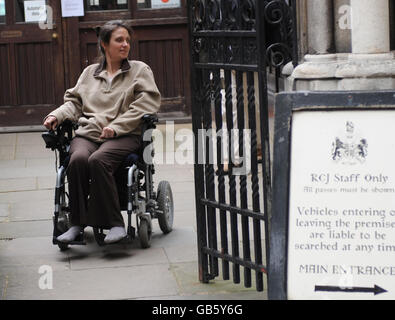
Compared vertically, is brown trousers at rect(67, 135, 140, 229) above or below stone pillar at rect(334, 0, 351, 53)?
below

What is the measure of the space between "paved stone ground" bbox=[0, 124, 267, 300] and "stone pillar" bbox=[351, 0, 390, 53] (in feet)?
5.01

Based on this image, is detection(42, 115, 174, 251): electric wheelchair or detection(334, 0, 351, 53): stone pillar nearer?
detection(334, 0, 351, 53): stone pillar

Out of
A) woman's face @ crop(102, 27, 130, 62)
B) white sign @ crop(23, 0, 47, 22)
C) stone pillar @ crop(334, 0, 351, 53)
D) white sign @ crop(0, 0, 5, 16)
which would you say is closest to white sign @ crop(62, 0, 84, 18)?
white sign @ crop(23, 0, 47, 22)

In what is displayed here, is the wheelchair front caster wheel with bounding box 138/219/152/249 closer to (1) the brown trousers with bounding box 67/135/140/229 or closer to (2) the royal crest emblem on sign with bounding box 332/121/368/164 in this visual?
(1) the brown trousers with bounding box 67/135/140/229

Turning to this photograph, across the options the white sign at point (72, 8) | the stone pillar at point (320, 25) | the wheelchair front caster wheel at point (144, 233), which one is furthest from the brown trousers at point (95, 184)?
the white sign at point (72, 8)

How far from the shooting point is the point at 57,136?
6543 millimetres

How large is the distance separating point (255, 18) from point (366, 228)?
1415 millimetres

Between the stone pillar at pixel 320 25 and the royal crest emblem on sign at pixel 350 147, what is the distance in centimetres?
154

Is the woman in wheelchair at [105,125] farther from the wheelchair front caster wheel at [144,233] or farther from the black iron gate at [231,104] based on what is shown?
the black iron gate at [231,104]

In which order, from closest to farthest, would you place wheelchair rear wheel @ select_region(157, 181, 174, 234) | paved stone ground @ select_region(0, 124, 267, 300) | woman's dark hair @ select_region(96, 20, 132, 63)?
paved stone ground @ select_region(0, 124, 267, 300)
woman's dark hair @ select_region(96, 20, 132, 63)
wheelchair rear wheel @ select_region(157, 181, 174, 234)

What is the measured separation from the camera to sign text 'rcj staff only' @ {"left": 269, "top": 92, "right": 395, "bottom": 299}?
12.5 ft

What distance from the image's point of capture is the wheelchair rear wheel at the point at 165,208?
6.82 meters

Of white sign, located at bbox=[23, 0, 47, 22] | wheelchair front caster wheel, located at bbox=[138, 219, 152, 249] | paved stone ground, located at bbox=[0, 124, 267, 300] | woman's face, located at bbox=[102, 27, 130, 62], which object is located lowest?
paved stone ground, located at bbox=[0, 124, 267, 300]

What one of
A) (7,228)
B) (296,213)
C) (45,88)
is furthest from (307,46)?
(45,88)
